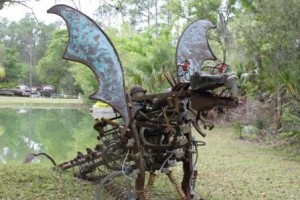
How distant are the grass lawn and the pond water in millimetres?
2527

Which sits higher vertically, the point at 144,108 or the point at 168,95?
the point at 168,95

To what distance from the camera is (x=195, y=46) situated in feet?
16.6

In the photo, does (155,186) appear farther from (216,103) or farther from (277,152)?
(277,152)

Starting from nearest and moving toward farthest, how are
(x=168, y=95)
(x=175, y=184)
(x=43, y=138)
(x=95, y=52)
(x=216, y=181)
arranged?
(x=95, y=52), (x=168, y=95), (x=175, y=184), (x=216, y=181), (x=43, y=138)

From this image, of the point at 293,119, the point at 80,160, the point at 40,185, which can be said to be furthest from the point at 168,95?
the point at 293,119

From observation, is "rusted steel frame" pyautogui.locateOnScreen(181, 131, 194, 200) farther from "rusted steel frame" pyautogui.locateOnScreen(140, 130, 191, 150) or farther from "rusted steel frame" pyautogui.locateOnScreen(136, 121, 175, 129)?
"rusted steel frame" pyautogui.locateOnScreen(136, 121, 175, 129)

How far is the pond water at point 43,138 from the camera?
9.34 metres

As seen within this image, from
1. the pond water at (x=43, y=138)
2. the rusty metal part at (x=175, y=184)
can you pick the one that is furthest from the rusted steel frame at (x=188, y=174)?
the pond water at (x=43, y=138)

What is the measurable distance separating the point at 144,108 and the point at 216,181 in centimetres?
240

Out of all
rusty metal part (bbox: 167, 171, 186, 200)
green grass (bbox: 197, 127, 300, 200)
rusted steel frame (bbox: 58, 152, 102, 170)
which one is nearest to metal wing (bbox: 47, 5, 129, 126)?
rusty metal part (bbox: 167, 171, 186, 200)

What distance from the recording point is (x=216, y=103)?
3695 millimetres

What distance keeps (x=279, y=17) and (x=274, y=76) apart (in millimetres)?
1633

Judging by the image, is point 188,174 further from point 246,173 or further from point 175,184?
point 246,173

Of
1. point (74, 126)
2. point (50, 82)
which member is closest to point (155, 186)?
point (74, 126)
